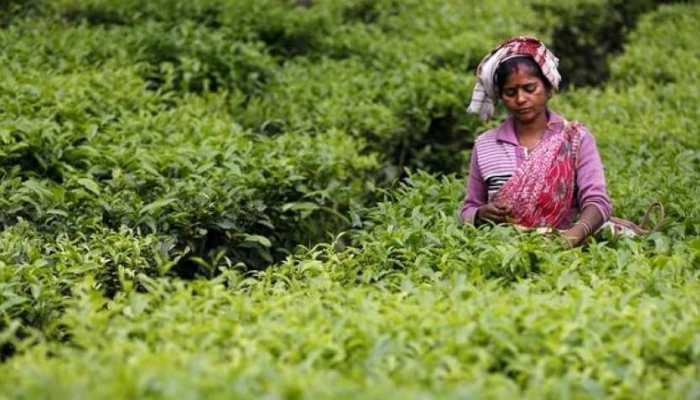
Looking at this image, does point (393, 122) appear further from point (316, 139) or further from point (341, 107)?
point (316, 139)

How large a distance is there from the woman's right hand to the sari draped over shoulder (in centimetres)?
Answer: 2

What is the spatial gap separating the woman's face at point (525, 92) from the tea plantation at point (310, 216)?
0.53m

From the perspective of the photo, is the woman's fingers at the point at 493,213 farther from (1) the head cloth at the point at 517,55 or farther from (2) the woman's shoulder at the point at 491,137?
(1) the head cloth at the point at 517,55

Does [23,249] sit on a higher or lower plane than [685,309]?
lower

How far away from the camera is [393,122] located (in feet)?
21.1

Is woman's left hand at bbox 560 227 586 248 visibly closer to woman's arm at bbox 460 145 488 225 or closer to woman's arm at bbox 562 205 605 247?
woman's arm at bbox 562 205 605 247

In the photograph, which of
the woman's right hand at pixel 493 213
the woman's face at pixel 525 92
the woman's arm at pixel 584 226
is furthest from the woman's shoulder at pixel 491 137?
the woman's arm at pixel 584 226

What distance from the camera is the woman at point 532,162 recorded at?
164 inches

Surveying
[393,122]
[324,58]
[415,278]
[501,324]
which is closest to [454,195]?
[415,278]

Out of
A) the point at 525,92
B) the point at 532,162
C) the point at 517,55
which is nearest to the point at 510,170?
the point at 532,162

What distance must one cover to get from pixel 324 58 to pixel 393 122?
1.66 meters

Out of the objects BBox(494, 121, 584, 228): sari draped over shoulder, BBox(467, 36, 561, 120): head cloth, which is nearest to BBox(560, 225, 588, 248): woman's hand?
BBox(494, 121, 584, 228): sari draped over shoulder

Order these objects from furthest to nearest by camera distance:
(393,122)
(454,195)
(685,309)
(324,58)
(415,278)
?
1. (324,58)
2. (393,122)
3. (454,195)
4. (415,278)
5. (685,309)

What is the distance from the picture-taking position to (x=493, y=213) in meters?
4.18
